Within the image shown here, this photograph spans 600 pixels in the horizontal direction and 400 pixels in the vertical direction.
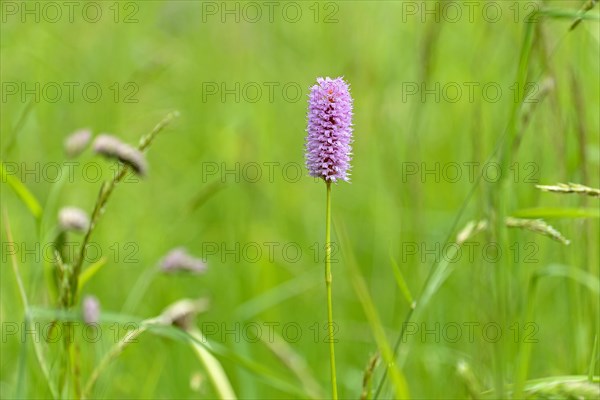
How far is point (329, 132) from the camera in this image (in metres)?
1.45

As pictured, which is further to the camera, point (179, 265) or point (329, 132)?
point (179, 265)

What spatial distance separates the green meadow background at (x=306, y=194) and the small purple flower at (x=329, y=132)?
9.6 inches

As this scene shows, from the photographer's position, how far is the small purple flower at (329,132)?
4.72 ft

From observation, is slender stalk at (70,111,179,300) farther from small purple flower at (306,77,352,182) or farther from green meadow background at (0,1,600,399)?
small purple flower at (306,77,352,182)

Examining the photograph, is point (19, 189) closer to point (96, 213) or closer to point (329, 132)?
point (96, 213)

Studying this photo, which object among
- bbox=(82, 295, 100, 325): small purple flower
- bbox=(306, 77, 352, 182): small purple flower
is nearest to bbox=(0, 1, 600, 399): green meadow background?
bbox=(82, 295, 100, 325): small purple flower

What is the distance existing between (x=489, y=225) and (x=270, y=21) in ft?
14.5

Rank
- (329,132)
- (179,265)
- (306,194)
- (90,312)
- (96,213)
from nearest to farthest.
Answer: (329,132) < (96,213) < (90,312) < (179,265) < (306,194)

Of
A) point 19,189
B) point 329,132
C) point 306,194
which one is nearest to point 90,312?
point 19,189

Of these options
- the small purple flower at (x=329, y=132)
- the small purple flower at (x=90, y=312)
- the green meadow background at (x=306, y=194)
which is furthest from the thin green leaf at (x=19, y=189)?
the small purple flower at (x=329, y=132)

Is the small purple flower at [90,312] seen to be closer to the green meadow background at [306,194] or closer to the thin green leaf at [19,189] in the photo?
the green meadow background at [306,194]

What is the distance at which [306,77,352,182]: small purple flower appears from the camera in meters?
1.44

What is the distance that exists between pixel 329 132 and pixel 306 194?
3.24 meters

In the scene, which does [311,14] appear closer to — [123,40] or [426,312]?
[123,40]
